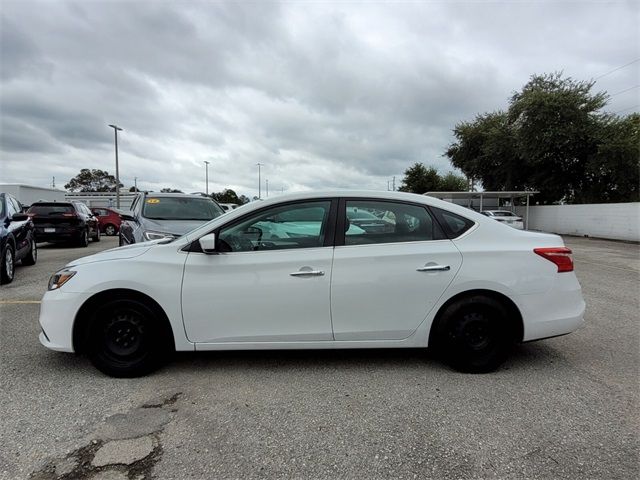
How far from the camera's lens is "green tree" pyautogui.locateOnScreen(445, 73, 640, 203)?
81.3 feet

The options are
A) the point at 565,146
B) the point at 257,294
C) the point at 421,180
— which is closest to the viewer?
the point at 257,294

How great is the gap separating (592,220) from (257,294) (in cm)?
2504

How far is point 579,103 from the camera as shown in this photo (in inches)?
1020

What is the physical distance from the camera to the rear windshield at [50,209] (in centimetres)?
1409

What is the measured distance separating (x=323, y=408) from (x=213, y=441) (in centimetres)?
82

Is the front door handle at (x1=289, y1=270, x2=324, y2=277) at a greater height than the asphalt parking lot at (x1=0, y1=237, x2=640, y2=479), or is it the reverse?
the front door handle at (x1=289, y1=270, x2=324, y2=277)

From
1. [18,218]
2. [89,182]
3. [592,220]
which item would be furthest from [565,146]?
[89,182]

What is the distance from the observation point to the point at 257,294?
3.61m

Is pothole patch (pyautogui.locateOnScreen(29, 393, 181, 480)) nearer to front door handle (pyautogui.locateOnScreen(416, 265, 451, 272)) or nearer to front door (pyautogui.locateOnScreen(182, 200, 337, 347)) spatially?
front door (pyautogui.locateOnScreen(182, 200, 337, 347))

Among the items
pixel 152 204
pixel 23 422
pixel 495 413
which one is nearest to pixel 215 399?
pixel 23 422

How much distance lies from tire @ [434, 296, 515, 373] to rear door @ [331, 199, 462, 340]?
9.3 inches

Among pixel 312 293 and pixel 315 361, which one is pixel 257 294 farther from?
pixel 315 361

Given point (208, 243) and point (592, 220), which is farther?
point (592, 220)

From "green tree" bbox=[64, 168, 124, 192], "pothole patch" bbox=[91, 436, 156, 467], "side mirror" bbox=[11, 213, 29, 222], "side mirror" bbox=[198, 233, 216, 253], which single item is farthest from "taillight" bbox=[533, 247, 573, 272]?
"green tree" bbox=[64, 168, 124, 192]
